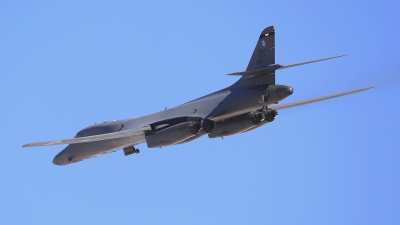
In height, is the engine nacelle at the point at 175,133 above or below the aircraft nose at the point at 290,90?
below

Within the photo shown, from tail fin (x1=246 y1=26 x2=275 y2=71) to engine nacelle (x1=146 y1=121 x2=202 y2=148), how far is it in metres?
3.33

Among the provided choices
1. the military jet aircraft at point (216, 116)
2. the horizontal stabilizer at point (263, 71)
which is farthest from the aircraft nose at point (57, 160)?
the horizontal stabilizer at point (263, 71)

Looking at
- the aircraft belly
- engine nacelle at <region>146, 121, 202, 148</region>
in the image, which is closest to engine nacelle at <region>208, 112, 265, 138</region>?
engine nacelle at <region>146, 121, 202, 148</region>

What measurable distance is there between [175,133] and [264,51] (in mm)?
5119

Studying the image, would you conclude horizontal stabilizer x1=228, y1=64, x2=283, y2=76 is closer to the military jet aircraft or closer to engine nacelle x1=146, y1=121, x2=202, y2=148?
the military jet aircraft

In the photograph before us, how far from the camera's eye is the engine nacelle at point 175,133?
105 feet

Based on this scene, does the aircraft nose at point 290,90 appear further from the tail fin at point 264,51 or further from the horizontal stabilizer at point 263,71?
the tail fin at point 264,51

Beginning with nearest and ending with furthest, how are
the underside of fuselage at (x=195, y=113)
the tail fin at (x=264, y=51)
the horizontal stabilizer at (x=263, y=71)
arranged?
1. the horizontal stabilizer at (x=263, y=71)
2. the underside of fuselage at (x=195, y=113)
3. the tail fin at (x=264, y=51)

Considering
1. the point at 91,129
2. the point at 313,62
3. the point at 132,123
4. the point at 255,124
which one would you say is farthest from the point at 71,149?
the point at 313,62

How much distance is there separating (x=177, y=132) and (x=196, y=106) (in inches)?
61.4

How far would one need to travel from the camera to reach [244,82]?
Answer: 31219 mm

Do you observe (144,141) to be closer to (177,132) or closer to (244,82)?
(177,132)

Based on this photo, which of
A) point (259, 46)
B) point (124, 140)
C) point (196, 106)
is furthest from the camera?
point (124, 140)

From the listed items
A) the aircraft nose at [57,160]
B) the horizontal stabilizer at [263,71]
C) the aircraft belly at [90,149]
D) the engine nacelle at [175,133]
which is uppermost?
the horizontal stabilizer at [263,71]
